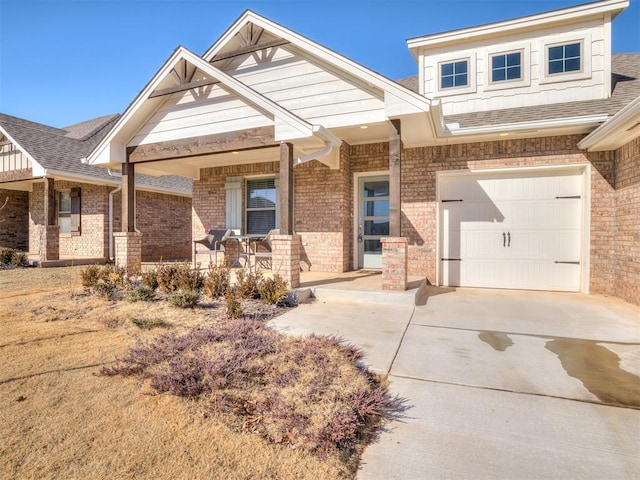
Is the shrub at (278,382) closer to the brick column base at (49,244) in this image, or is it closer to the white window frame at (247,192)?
the white window frame at (247,192)

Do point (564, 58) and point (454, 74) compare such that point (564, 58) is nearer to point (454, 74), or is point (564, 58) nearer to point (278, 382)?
point (454, 74)

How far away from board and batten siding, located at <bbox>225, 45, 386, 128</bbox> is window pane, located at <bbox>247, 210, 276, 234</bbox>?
310cm

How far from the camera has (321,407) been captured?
2.30m

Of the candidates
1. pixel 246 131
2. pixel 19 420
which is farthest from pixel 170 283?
pixel 19 420

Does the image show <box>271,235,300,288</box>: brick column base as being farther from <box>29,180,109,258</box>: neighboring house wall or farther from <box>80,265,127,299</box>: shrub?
<box>29,180,109,258</box>: neighboring house wall

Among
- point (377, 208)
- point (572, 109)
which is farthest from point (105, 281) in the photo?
point (572, 109)

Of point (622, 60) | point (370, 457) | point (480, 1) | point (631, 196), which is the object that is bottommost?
point (370, 457)

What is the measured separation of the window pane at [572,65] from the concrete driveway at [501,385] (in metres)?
5.17

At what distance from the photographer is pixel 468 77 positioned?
25.6ft

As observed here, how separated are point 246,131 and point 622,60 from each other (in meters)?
9.47

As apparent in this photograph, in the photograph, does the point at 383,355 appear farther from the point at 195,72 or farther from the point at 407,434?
the point at 195,72

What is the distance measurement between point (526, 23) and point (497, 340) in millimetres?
7234

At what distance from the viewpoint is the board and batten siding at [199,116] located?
627cm

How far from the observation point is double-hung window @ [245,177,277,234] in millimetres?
8820
